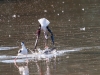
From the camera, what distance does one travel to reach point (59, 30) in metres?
23.8

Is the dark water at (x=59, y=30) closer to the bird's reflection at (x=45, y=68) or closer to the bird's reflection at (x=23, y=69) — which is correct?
the bird's reflection at (x=45, y=68)

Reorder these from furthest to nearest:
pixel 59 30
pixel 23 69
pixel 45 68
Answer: pixel 59 30
pixel 23 69
pixel 45 68

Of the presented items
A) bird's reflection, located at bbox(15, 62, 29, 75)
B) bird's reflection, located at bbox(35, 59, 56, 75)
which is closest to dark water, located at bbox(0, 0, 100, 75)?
bird's reflection, located at bbox(35, 59, 56, 75)

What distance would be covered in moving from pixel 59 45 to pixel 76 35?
8.54 ft

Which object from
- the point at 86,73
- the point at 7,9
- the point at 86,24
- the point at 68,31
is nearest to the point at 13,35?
the point at 68,31

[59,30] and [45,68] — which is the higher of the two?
[59,30]

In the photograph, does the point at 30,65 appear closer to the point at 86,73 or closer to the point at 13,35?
the point at 86,73

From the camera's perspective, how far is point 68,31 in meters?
23.1

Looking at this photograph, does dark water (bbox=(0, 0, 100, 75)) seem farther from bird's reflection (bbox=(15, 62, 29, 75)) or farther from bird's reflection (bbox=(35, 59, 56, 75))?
bird's reflection (bbox=(15, 62, 29, 75))

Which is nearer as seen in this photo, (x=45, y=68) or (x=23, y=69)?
(x=45, y=68)

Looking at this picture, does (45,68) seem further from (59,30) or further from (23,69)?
(59,30)

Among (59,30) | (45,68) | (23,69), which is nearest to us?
(45,68)

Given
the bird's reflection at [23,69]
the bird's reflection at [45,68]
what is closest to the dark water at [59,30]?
the bird's reflection at [45,68]

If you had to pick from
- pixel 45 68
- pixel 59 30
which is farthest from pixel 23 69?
pixel 59 30
